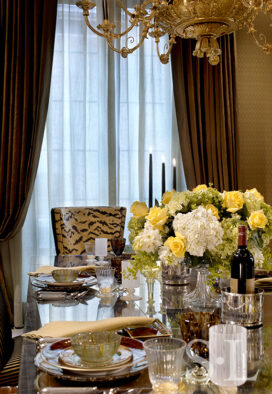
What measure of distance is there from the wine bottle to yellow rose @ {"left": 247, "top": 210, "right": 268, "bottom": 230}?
167 mm

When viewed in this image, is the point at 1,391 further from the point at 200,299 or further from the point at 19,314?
the point at 19,314

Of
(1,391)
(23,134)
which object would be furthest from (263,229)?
(23,134)

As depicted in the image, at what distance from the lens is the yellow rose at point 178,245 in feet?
4.89

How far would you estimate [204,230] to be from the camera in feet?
4.86

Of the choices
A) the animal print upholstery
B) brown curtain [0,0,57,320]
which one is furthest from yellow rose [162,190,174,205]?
brown curtain [0,0,57,320]

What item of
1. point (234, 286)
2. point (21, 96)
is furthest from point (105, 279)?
point (21, 96)

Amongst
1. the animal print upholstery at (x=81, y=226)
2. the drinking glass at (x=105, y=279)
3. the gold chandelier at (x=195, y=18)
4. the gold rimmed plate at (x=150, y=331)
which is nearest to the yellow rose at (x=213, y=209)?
the gold rimmed plate at (x=150, y=331)

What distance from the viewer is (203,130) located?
422 cm

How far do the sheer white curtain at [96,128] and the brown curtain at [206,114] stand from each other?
0.42ft

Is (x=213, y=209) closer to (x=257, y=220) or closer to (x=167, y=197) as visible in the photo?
(x=257, y=220)

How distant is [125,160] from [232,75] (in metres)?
1.09

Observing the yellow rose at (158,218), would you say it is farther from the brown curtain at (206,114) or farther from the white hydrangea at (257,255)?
the brown curtain at (206,114)

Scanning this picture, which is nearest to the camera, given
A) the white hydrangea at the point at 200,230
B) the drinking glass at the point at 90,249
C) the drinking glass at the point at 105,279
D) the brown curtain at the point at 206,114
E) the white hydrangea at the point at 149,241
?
the white hydrangea at the point at 200,230

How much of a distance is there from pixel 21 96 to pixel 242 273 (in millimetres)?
2851
